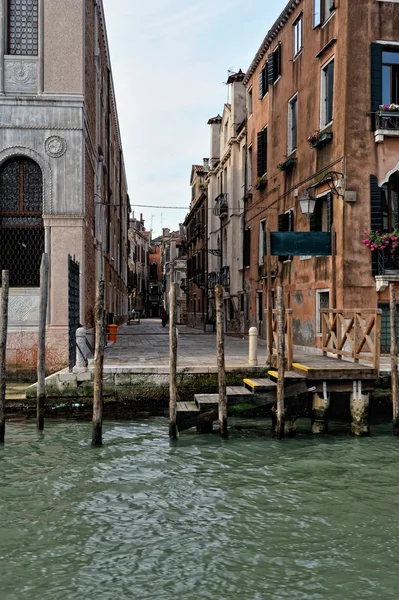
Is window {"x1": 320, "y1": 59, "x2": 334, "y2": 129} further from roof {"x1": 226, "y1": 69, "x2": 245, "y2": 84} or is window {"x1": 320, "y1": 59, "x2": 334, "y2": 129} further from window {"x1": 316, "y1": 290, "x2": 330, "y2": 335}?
roof {"x1": 226, "y1": 69, "x2": 245, "y2": 84}

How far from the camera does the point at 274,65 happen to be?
62.7 ft

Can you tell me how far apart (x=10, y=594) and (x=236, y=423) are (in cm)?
651

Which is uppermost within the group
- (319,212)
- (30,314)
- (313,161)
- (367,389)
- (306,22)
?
(306,22)

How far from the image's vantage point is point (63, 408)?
11.1m

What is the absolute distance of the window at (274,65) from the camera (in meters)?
18.9

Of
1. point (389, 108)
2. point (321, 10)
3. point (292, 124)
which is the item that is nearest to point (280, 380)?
point (389, 108)

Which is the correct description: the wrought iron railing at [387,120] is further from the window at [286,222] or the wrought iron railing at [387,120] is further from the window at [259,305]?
the window at [259,305]

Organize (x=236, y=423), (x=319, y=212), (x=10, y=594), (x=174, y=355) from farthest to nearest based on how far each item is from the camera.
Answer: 1. (x=319, y=212)
2. (x=236, y=423)
3. (x=174, y=355)
4. (x=10, y=594)

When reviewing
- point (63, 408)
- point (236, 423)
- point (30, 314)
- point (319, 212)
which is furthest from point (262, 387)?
point (319, 212)

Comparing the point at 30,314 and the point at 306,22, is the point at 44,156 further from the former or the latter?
the point at 306,22

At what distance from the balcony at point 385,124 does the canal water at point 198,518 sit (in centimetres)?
702

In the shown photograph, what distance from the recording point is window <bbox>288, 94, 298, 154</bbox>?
17.4 meters

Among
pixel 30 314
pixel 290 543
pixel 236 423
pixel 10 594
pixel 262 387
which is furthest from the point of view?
pixel 30 314

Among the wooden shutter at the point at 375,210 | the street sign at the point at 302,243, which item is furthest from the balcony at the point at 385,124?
the street sign at the point at 302,243
